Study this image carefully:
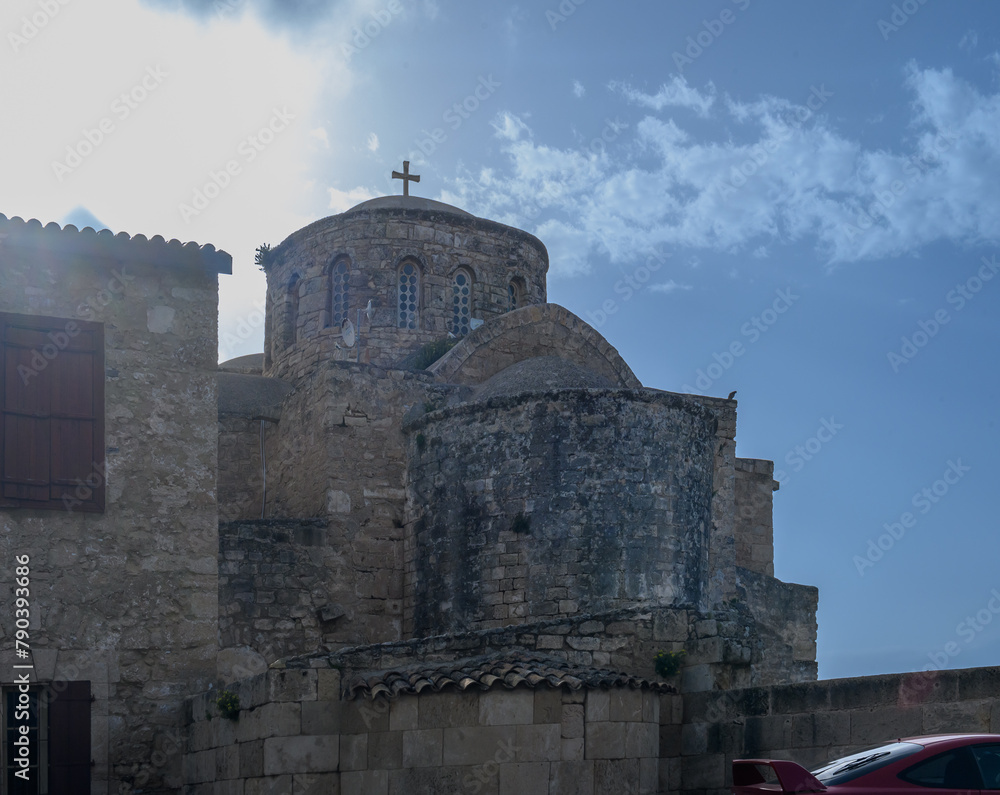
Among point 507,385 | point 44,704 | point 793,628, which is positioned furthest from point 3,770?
point 793,628

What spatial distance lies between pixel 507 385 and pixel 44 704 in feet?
24.2

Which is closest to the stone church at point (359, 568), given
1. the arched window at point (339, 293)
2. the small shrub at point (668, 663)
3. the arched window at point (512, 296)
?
the small shrub at point (668, 663)

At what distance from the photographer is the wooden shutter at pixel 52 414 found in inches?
477

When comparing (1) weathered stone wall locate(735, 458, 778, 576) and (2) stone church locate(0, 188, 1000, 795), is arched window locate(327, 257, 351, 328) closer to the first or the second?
(2) stone church locate(0, 188, 1000, 795)

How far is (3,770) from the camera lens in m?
11.5

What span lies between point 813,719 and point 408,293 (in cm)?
1248

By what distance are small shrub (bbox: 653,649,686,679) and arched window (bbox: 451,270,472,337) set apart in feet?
33.7

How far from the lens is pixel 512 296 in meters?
21.8

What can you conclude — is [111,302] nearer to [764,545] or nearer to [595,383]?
[595,383]

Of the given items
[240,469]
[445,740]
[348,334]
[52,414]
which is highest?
[348,334]

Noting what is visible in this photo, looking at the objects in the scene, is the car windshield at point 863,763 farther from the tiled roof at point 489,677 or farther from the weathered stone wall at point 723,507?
the weathered stone wall at point 723,507

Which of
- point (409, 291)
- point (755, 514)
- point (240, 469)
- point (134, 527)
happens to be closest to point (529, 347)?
point (409, 291)

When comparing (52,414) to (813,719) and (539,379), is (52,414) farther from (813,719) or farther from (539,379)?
(813,719)

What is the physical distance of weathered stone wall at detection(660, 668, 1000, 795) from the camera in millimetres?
9023
